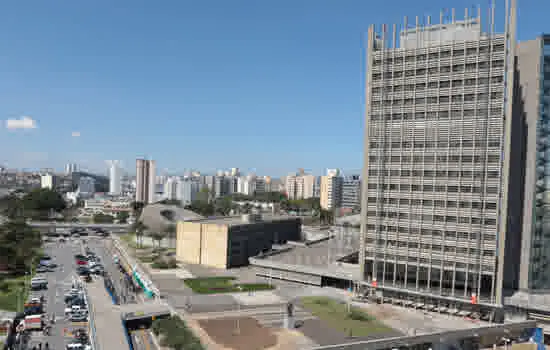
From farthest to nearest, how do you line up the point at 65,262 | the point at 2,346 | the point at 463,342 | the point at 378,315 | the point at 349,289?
1. the point at 65,262
2. the point at 349,289
3. the point at 378,315
4. the point at 463,342
5. the point at 2,346

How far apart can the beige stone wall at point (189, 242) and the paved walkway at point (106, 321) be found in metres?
22.7

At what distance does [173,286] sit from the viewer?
5812cm

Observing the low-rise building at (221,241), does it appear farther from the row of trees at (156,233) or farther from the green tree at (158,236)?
the row of trees at (156,233)

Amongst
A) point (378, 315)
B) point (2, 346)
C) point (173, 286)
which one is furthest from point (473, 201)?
point (2, 346)

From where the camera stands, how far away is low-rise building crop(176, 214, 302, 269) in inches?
2874

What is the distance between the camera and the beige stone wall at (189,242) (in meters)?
75.8

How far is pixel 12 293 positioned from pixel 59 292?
5.52 metres

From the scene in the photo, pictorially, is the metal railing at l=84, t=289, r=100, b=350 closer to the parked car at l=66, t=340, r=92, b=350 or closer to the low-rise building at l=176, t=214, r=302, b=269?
the parked car at l=66, t=340, r=92, b=350

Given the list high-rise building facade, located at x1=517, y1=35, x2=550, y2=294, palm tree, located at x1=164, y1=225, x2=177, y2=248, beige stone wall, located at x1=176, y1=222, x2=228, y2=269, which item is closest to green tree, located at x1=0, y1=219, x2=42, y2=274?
beige stone wall, located at x1=176, y1=222, x2=228, y2=269

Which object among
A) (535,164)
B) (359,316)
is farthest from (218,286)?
(535,164)

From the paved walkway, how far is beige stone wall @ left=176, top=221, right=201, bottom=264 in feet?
74.4

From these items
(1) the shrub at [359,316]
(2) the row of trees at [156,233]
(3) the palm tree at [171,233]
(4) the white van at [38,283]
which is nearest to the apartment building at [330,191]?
(3) the palm tree at [171,233]

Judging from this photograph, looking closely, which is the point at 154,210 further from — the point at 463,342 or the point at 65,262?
the point at 463,342

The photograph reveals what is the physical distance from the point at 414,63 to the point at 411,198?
57.7 feet
